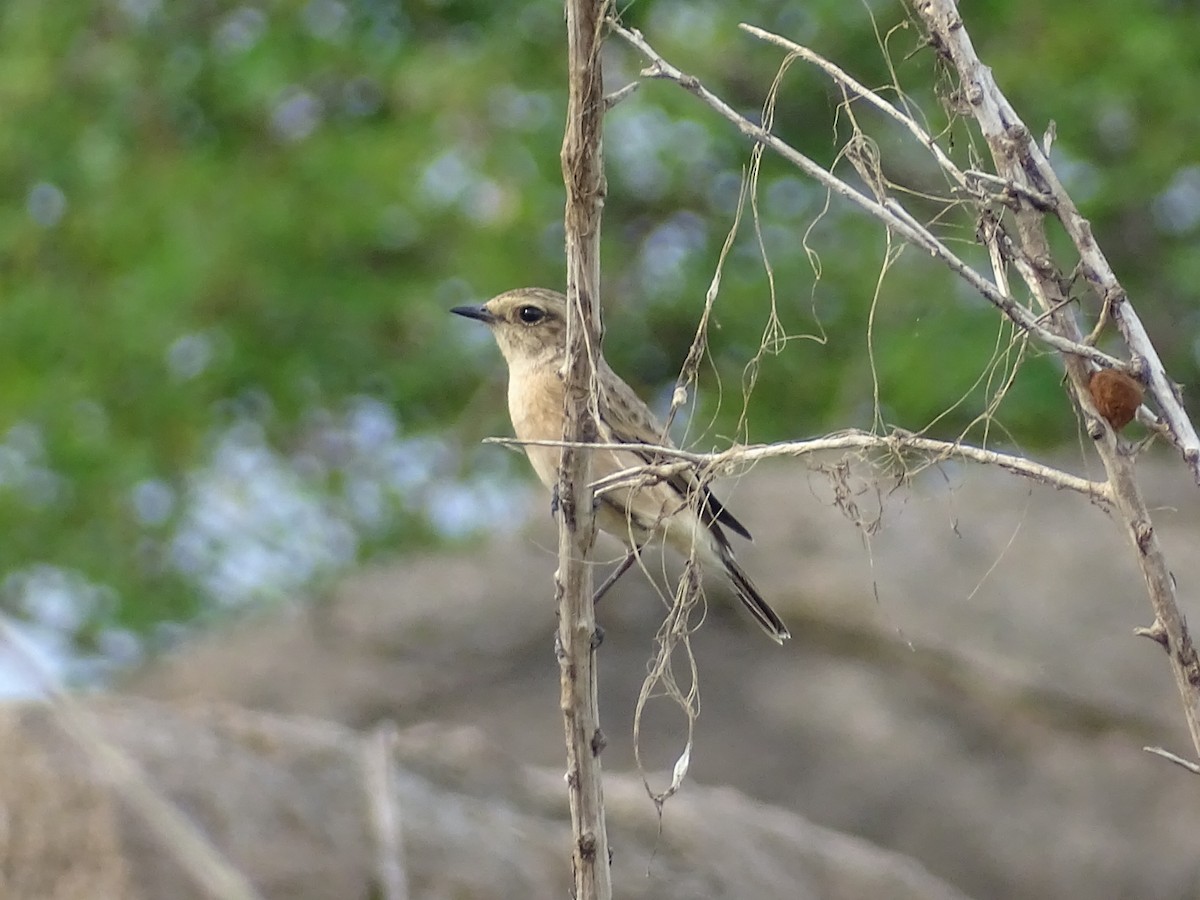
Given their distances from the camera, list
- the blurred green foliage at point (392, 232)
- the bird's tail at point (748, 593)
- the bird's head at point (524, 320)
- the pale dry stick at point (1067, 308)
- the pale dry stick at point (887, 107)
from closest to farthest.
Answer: the pale dry stick at point (1067, 308) < the pale dry stick at point (887, 107) < the bird's tail at point (748, 593) < the bird's head at point (524, 320) < the blurred green foliage at point (392, 232)

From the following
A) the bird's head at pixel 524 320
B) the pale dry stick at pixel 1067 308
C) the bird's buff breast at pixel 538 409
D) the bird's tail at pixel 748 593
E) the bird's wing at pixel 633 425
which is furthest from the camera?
the bird's head at pixel 524 320

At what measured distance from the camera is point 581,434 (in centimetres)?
305

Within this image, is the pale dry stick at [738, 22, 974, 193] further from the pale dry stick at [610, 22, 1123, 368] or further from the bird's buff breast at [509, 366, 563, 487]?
the bird's buff breast at [509, 366, 563, 487]

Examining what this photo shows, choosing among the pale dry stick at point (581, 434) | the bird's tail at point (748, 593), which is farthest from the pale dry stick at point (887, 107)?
the bird's tail at point (748, 593)

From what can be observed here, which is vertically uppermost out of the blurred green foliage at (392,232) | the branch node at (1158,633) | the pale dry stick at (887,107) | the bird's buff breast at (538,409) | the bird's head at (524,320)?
the blurred green foliage at (392,232)

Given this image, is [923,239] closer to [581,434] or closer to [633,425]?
[581,434]

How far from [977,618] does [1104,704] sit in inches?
31.9

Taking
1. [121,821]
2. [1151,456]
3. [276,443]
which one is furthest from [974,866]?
[276,443]

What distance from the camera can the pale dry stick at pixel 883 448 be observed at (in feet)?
→ 8.55

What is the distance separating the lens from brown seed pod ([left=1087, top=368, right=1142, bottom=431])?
2.62 metres

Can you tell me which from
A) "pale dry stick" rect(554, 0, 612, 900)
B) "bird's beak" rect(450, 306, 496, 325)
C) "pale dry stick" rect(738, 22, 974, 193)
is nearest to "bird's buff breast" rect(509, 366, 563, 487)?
"bird's beak" rect(450, 306, 496, 325)

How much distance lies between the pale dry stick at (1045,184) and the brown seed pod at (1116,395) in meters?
0.06

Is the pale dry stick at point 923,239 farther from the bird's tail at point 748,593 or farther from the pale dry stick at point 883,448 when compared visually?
the bird's tail at point 748,593

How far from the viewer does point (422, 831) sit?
19.1ft
